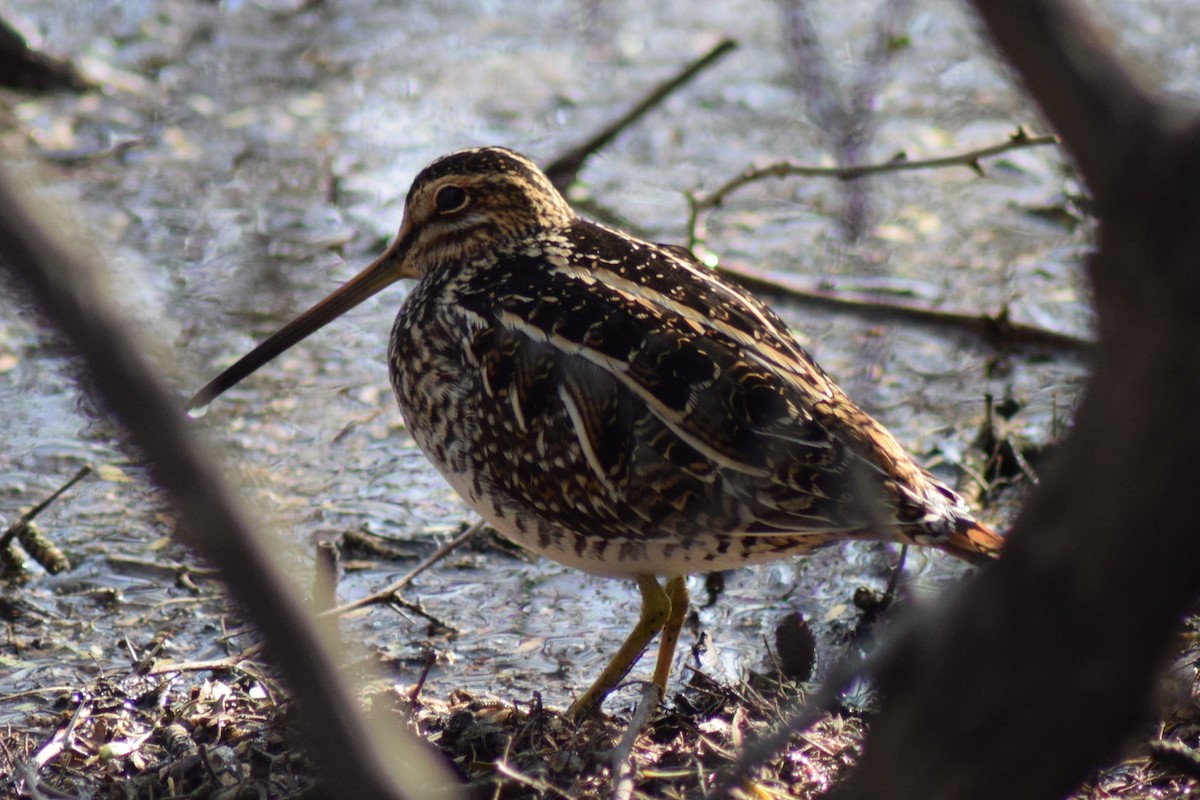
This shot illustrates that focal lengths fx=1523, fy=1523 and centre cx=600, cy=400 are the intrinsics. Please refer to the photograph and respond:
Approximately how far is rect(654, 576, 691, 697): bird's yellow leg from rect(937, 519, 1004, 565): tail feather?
83 centimetres

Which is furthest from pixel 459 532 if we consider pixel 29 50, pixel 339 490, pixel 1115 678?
pixel 29 50

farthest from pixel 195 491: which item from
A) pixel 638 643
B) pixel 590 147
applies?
pixel 590 147

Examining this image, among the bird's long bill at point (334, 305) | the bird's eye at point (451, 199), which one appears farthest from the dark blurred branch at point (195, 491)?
the bird's long bill at point (334, 305)

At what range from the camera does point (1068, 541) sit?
175 centimetres

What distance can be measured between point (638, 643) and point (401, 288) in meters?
2.89

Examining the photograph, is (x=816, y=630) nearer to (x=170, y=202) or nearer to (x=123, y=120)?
(x=170, y=202)

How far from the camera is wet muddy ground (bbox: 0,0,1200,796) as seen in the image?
4223 mm

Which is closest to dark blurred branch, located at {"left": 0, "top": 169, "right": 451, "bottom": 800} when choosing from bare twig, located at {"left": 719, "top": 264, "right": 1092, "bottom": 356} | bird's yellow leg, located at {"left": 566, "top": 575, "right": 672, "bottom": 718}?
bird's yellow leg, located at {"left": 566, "top": 575, "right": 672, "bottom": 718}

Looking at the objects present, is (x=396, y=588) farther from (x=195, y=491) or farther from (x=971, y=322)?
(x=195, y=491)

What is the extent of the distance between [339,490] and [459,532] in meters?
0.51

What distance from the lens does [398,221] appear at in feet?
21.6

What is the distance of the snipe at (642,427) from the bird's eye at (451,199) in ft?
0.91

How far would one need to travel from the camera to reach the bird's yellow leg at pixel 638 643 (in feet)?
12.5

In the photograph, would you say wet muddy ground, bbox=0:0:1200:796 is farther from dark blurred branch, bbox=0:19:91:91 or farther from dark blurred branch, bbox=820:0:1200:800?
dark blurred branch, bbox=820:0:1200:800
